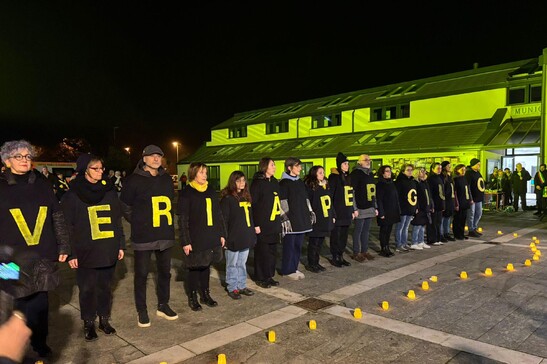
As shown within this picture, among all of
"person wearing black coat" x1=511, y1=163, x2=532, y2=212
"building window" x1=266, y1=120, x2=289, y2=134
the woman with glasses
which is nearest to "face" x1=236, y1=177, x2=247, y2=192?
the woman with glasses

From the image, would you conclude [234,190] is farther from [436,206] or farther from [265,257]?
[436,206]

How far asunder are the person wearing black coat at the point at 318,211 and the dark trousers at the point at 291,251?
17.7 inches

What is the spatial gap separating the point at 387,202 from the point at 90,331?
6.23m

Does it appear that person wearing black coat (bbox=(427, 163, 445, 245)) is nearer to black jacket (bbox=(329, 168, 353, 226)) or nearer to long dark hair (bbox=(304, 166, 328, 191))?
black jacket (bbox=(329, 168, 353, 226))

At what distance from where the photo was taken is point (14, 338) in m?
1.52

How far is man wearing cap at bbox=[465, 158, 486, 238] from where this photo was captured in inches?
428

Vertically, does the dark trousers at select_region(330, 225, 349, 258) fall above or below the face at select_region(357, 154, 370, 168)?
below

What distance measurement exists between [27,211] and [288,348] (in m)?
2.97

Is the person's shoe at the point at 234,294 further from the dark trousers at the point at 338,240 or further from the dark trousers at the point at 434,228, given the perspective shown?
the dark trousers at the point at 434,228

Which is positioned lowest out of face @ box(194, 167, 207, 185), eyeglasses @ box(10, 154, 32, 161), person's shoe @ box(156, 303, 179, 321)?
person's shoe @ box(156, 303, 179, 321)

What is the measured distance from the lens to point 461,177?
1049 centimetres

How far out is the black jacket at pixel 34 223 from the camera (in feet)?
12.5

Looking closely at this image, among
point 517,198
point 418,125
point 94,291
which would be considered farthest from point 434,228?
point 418,125

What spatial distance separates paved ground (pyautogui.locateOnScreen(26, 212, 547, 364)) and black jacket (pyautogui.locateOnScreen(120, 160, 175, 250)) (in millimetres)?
1063
